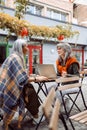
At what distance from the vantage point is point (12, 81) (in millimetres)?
4590

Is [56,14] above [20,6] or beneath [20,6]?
above

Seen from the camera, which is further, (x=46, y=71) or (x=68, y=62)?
(x=68, y=62)

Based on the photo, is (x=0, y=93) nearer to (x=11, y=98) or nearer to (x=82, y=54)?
(x=11, y=98)

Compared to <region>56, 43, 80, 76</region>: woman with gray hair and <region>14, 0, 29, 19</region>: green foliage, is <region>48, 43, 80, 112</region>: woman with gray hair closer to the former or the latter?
<region>56, 43, 80, 76</region>: woman with gray hair

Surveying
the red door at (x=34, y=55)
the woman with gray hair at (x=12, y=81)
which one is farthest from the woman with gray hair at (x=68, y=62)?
the red door at (x=34, y=55)

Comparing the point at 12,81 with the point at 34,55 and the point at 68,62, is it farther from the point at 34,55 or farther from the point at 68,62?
the point at 34,55

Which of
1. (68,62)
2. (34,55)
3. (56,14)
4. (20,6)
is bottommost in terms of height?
(34,55)

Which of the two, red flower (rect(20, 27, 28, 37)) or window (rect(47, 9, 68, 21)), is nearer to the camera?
red flower (rect(20, 27, 28, 37))

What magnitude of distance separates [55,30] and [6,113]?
24.3 feet

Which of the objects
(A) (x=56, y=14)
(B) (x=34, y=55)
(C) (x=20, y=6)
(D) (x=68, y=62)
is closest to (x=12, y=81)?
(D) (x=68, y=62)

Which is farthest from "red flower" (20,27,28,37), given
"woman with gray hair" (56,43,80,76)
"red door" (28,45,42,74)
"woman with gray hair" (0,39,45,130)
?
"red door" (28,45,42,74)

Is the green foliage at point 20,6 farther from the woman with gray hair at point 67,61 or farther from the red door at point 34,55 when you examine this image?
the red door at point 34,55

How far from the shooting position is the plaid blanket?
14.9ft

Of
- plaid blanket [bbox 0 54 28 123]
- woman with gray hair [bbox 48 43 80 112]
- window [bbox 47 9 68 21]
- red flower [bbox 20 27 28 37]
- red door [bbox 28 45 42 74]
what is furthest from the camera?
window [bbox 47 9 68 21]
